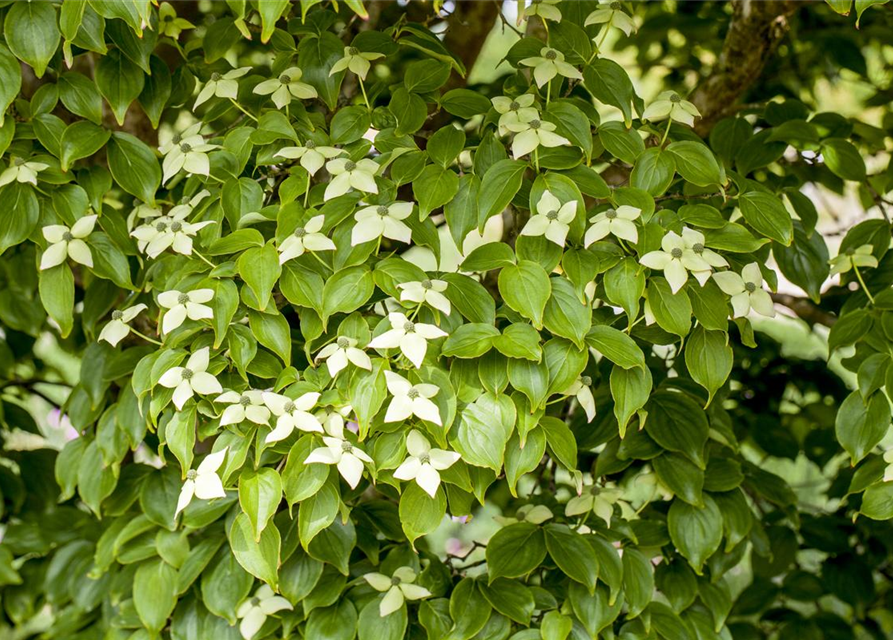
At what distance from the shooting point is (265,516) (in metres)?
1.03

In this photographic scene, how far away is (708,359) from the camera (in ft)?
3.59

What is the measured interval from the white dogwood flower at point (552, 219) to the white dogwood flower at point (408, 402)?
0.66 ft

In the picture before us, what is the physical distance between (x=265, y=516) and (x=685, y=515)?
22.5 inches

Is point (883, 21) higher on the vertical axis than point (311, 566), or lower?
higher

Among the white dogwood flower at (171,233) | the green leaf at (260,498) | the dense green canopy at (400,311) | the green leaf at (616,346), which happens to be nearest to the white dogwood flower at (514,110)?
the dense green canopy at (400,311)

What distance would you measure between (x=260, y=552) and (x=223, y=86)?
0.56 meters

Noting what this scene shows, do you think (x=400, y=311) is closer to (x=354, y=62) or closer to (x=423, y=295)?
(x=423, y=295)

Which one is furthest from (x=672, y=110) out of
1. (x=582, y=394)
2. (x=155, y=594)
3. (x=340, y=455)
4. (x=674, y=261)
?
(x=155, y=594)

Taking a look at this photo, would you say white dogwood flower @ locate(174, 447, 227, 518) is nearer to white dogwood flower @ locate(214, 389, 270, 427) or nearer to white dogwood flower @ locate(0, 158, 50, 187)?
white dogwood flower @ locate(214, 389, 270, 427)

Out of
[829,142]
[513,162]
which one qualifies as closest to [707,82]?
[829,142]

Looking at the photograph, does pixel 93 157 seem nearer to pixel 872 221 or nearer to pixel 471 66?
pixel 471 66

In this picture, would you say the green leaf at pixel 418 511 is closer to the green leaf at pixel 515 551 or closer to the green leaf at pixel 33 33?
the green leaf at pixel 515 551

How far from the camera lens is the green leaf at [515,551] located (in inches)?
48.0

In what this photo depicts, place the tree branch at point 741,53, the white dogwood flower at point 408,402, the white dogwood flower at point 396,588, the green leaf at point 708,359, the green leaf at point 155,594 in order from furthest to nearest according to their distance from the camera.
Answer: the tree branch at point 741,53, the green leaf at point 155,594, the white dogwood flower at point 396,588, the green leaf at point 708,359, the white dogwood flower at point 408,402
